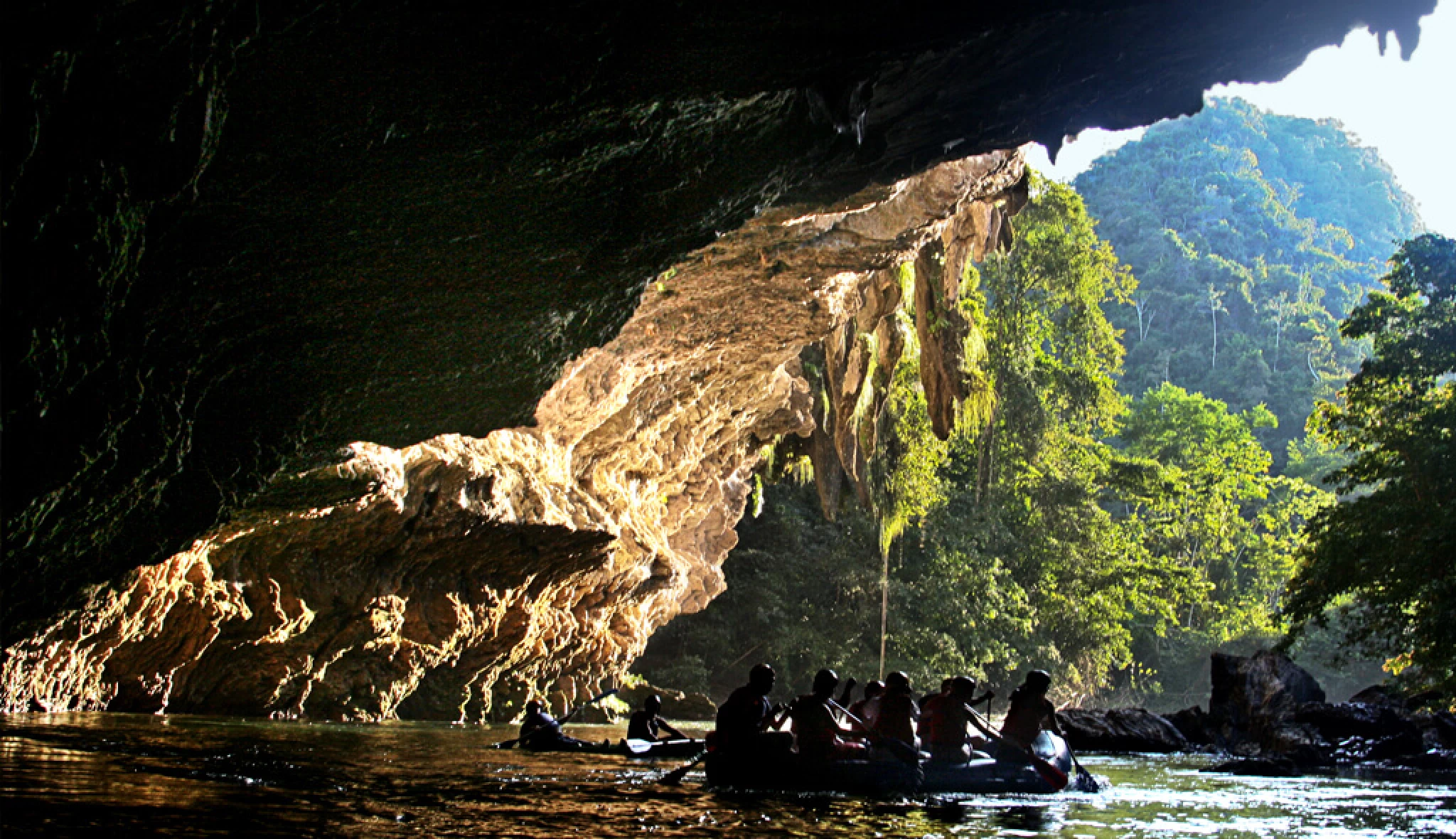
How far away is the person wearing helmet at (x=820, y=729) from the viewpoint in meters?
8.18

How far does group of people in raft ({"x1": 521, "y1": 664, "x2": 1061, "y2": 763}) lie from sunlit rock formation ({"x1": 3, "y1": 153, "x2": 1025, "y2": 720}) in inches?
126

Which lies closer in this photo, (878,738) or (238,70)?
(238,70)

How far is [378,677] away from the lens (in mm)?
16297

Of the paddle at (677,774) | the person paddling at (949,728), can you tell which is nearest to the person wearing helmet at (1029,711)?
the person paddling at (949,728)

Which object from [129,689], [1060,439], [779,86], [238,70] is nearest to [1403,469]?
[779,86]

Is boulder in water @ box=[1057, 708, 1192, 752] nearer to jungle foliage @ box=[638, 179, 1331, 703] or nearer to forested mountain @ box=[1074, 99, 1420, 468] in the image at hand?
jungle foliage @ box=[638, 179, 1331, 703]

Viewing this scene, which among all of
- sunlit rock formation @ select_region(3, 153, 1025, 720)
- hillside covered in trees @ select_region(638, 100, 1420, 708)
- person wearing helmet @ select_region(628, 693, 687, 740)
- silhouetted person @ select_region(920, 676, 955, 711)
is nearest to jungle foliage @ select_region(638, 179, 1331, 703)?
hillside covered in trees @ select_region(638, 100, 1420, 708)

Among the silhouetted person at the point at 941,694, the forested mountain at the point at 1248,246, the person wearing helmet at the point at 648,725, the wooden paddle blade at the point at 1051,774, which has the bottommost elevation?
the wooden paddle blade at the point at 1051,774

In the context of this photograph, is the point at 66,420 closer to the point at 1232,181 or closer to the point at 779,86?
the point at 779,86

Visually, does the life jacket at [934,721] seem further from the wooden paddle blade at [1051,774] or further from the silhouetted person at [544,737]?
the silhouetted person at [544,737]

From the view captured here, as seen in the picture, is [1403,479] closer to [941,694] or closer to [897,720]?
[941,694]

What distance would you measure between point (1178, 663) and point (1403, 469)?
29301 mm

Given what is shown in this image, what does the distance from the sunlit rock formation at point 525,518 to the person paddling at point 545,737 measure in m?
2.33

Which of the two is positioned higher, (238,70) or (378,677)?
(238,70)
